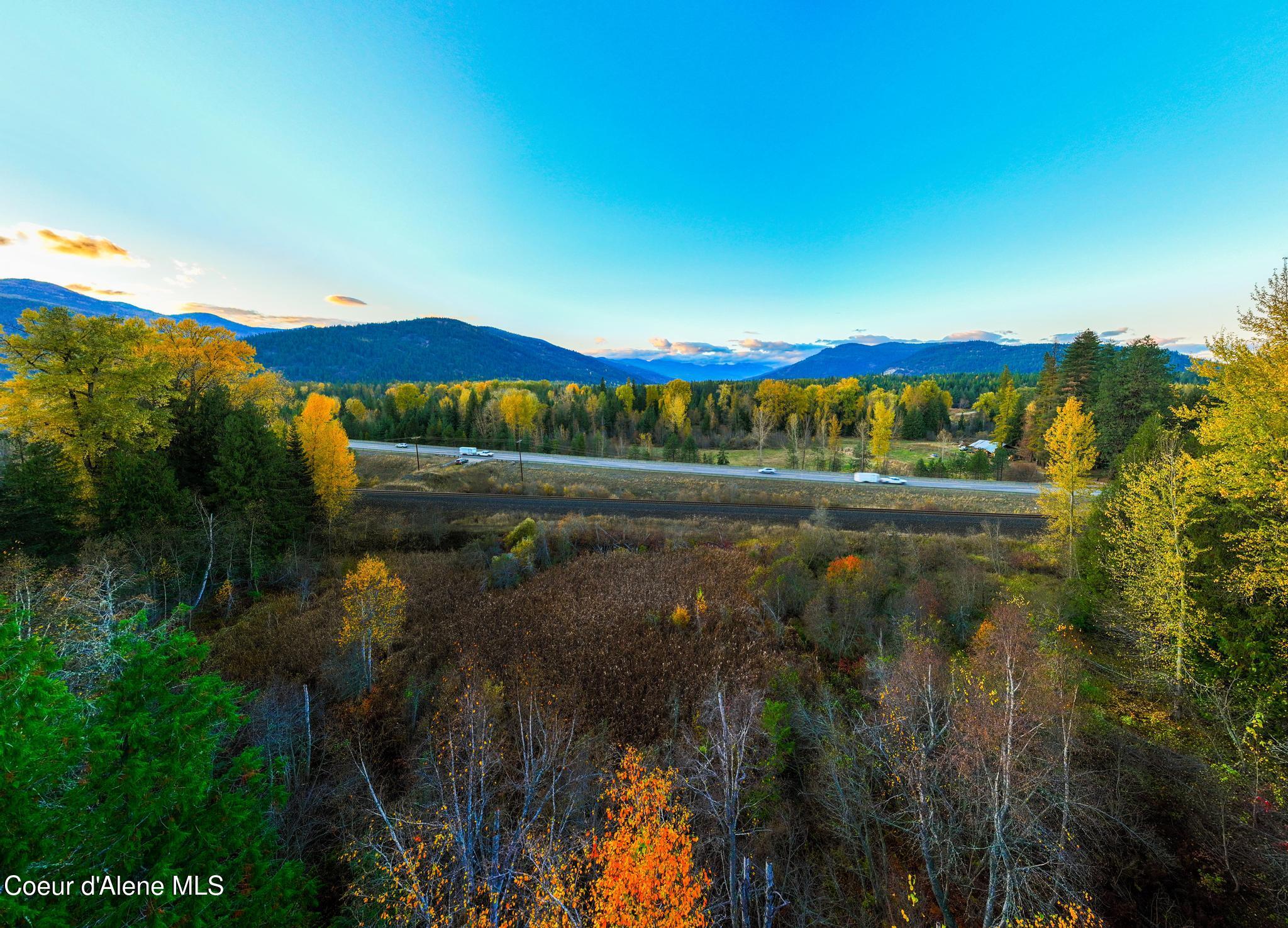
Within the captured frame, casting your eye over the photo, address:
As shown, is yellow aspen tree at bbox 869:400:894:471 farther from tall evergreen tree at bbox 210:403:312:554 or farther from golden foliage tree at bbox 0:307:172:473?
golden foliage tree at bbox 0:307:172:473

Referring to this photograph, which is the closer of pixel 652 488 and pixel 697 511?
pixel 697 511

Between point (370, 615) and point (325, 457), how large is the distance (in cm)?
1768

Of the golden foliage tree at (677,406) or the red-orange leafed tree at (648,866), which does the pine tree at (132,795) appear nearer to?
the red-orange leafed tree at (648,866)

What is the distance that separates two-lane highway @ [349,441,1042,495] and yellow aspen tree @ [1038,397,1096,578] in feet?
69.8

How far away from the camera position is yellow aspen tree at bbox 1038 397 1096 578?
2194 cm

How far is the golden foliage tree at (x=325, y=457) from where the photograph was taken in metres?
30.5

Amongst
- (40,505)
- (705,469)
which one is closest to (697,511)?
(705,469)

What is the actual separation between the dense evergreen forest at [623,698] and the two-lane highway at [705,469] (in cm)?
1837

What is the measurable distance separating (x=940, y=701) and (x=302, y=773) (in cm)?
1897

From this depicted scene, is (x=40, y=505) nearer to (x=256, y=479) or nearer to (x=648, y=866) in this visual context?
(x=256, y=479)

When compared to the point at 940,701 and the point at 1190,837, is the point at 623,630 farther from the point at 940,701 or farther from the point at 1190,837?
the point at 1190,837

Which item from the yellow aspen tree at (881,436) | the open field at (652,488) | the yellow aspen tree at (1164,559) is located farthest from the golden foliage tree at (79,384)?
the yellow aspen tree at (881,436)

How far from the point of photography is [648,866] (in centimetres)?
976

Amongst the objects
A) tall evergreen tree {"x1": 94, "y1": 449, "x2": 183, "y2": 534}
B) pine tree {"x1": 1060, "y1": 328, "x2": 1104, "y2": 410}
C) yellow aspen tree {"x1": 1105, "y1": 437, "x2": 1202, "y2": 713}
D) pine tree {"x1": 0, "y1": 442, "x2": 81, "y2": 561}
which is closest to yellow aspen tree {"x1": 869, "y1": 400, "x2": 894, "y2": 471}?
pine tree {"x1": 1060, "y1": 328, "x2": 1104, "y2": 410}
